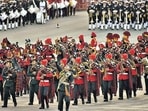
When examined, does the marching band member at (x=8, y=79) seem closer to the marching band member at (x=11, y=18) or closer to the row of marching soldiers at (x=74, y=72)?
the row of marching soldiers at (x=74, y=72)

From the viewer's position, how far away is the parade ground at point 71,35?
22.8 meters

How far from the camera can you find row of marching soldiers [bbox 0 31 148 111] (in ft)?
73.7

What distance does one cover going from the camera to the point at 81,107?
22906mm

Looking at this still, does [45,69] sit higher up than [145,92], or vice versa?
[45,69]

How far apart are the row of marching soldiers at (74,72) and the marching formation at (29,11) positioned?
1381 centimetres

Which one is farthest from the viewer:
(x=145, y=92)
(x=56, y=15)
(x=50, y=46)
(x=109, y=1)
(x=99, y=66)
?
(x=56, y=15)

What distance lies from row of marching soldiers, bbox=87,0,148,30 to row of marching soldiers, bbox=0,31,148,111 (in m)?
13.1

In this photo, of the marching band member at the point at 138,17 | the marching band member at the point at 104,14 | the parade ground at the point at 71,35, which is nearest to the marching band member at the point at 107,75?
the parade ground at the point at 71,35

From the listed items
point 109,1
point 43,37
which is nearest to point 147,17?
point 109,1

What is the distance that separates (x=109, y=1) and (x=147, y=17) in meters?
3.02

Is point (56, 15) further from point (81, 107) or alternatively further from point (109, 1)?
point (81, 107)

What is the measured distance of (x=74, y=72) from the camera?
21750 millimetres

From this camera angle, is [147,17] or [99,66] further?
[147,17]

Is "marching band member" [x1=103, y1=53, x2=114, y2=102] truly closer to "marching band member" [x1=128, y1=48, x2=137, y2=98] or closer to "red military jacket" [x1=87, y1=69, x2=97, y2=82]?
"red military jacket" [x1=87, y1=69, x2=97, y2=82]
